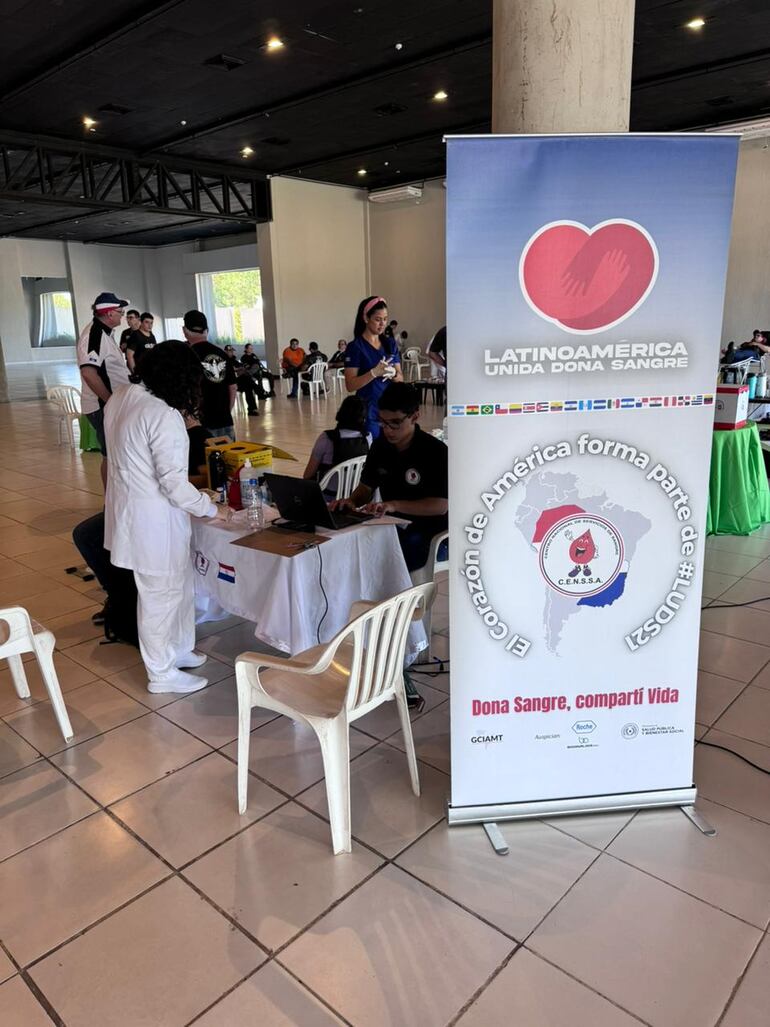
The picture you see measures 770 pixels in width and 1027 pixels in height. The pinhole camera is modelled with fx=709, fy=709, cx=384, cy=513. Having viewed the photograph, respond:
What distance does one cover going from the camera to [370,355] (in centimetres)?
410

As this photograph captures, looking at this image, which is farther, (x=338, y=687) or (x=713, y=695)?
(x=713, y=695)

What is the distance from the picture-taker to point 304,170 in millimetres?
12945

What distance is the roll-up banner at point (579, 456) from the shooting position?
1722 millimetres

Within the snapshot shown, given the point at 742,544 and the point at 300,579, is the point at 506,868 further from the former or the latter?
the point at 742,544

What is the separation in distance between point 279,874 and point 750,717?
1803 mm

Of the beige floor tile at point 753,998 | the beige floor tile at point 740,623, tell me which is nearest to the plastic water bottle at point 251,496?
the beige floor tile at point 753,998

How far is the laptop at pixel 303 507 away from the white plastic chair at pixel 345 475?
0.92 m

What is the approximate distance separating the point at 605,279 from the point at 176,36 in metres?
6.72

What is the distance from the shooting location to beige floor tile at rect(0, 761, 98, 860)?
2098mm

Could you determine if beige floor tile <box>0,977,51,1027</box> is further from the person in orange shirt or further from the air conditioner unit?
the air conditioner unit

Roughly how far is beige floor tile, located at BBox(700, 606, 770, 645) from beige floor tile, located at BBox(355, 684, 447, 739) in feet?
4.74

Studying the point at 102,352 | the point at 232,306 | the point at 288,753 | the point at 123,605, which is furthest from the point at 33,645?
the point at 232,306

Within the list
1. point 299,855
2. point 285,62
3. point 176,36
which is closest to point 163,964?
point 299,855

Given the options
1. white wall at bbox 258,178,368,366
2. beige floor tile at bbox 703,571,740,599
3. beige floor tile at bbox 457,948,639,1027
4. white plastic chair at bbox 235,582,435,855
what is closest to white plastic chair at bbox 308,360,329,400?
white wall at bbox 258,178,368,366
